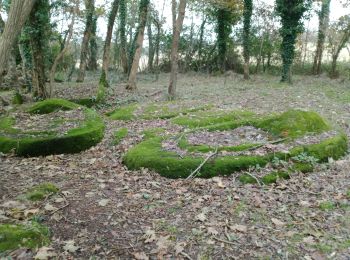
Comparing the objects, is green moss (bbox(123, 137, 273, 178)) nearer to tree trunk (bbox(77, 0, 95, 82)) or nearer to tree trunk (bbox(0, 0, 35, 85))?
tree trunk (bbox(0, 0, 35, 85))

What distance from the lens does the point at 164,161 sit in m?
6.53

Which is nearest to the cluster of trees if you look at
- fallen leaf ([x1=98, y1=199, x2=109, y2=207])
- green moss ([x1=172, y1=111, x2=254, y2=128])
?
green moss ([x1=172, y1=111, x2=254, y2=128])

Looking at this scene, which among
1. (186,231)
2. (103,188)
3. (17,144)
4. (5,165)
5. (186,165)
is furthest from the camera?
(17,144)

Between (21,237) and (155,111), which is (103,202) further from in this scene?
(155,111)

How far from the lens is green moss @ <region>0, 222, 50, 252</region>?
3.73 m

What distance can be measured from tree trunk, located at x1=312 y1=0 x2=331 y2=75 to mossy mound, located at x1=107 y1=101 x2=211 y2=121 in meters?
14.7

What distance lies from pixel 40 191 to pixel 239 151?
3.66 metres

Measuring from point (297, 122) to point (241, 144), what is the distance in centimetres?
163

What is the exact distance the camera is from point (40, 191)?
5355 mm

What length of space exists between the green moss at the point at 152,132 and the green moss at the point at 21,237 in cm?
441

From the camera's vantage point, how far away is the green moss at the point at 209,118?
356 inches

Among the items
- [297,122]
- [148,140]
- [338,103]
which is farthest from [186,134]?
[338,103]

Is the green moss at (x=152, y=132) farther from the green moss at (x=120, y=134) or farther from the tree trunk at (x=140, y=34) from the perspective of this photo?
the tree trunk at (x=140, y=34)

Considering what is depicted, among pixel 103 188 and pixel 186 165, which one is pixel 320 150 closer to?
pixel 186 165
